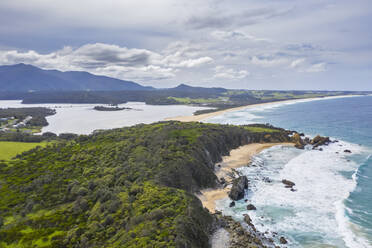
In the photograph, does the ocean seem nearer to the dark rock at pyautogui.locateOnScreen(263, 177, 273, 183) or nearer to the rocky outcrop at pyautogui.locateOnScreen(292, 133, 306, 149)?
the dark rock at pyautogui.locateOnScreen(263, 177, 273, 183)

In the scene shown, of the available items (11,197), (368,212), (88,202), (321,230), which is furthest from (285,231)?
(11,197)

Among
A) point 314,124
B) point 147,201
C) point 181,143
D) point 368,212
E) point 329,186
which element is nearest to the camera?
point 147,201

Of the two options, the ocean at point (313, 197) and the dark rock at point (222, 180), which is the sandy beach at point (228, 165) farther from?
the ocean at point (313, 197)

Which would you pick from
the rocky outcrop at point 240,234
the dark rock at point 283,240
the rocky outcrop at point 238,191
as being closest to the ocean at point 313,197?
the dark rock at point 283,240

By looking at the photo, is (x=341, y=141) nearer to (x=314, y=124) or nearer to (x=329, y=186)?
(x=314, y=124)

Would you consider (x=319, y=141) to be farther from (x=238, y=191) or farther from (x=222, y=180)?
(x=238, y=191)

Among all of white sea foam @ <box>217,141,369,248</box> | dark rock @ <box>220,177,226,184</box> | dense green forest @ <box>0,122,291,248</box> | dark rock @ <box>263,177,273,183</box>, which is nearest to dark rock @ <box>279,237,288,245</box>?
white sea foam @ <box>217,141,369,248</box>
